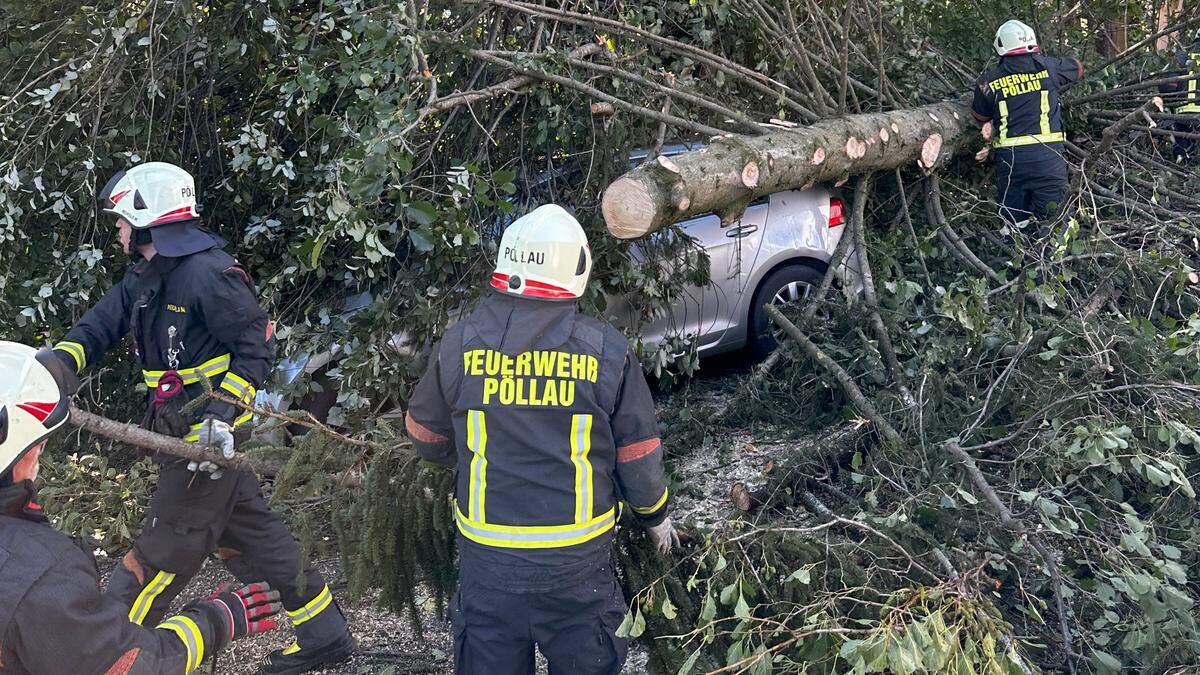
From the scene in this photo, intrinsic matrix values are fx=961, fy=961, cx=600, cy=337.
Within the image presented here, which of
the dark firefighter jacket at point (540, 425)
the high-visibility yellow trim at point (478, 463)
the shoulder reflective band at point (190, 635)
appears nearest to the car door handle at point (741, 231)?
the dark firefighter jacket at point (540, 425)

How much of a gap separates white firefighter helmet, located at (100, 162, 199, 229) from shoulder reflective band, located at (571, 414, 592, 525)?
1.87m

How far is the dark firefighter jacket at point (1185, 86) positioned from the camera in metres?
5.86

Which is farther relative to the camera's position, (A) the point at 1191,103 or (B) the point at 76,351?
(A) the point at 1191,103

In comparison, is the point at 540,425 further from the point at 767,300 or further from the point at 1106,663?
the point at 767,300

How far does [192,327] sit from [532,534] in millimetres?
1735

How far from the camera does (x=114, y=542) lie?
4465 millimetres

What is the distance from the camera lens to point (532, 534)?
2568 millimetres

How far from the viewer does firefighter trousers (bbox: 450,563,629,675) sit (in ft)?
8.53

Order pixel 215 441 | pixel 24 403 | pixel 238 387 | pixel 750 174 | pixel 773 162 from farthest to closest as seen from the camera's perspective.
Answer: pixel 773 162 → pixel 750 174 → pixel 238 387 → pixel 215 441 → pixel 24 403

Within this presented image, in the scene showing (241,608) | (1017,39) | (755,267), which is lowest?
(241,608)

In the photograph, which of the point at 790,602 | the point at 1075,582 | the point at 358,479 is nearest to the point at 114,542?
the point at 358,479

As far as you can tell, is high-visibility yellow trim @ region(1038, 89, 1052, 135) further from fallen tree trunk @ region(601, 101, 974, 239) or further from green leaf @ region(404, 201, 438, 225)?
green leaf @ region(404, 201, 438, 225)

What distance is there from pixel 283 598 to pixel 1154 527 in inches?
124

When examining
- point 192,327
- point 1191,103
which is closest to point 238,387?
point 192,327
